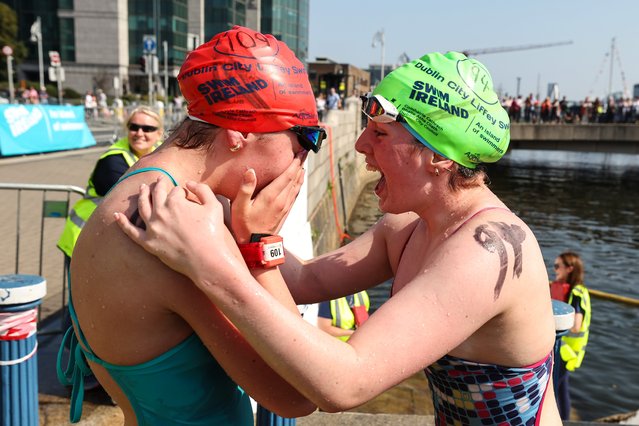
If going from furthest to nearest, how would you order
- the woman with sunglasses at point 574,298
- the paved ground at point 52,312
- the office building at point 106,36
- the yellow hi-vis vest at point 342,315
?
1. the office building at point 106,36
2. the woman with sunglasses at point 574,298
3. the yellow hi-vis vest at point 342,315
4. the paved ground at point 52,312

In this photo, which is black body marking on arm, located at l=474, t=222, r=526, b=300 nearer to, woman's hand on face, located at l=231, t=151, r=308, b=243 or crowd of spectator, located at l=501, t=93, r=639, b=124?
woman's hand on face, located at l=231, t=151, r=308, b=243

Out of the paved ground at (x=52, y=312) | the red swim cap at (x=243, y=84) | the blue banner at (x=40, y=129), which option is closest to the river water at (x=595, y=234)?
the paved ground at (x=52, y=312)

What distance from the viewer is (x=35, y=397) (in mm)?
3539

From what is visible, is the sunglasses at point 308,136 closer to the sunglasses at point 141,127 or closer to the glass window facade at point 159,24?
the sunglasses at point 141,127

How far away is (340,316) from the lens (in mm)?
5535

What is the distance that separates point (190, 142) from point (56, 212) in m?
3.91

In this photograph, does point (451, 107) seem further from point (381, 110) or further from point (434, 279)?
point (434, 279)

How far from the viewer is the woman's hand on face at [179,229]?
150 cm

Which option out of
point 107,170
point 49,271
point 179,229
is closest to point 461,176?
point 179,229

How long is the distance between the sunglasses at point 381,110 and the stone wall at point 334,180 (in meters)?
8.47

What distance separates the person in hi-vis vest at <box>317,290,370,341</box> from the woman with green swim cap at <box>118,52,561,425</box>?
315 centimetres

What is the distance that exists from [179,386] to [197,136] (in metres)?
0.78

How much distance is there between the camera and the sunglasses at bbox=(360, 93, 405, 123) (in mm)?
2039

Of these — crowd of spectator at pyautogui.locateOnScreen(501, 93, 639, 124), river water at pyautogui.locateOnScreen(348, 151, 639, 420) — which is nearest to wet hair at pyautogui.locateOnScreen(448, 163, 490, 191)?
river water at pyautogui.locateOnScreen(348, 151, 639, 420)
